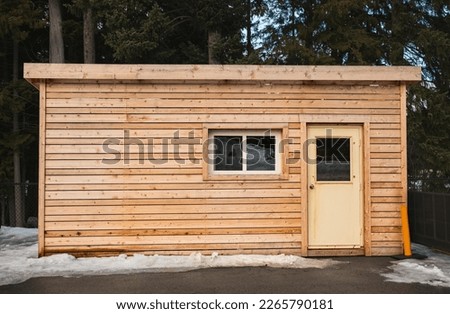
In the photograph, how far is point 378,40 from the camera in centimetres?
1531

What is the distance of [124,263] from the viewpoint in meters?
6.93

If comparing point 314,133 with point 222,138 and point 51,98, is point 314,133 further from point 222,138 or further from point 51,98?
point 51,98

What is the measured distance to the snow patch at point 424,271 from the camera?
6.00 metres

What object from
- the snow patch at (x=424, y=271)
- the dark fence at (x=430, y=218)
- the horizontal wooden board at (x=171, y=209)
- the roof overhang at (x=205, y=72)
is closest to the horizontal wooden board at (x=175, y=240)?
the horizontal wooden board at (x=171, y=209)

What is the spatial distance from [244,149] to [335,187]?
1.64m

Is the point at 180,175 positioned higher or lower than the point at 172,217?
higher

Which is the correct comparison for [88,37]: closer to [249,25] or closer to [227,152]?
[249,25]

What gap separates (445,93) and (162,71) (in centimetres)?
1117

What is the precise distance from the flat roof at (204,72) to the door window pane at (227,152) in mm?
1002

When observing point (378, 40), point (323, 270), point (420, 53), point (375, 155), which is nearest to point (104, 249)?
Answer: point (323, 270)

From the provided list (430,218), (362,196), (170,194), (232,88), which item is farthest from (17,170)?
(430,218)

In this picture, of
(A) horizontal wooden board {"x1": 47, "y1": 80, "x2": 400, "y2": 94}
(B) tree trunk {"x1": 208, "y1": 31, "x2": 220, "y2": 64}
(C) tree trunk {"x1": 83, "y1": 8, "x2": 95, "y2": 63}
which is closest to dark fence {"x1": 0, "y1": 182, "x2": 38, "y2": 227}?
(C) tree trunk {"x1": 83, "y1": 8, "x2": 95, "y2": 63}

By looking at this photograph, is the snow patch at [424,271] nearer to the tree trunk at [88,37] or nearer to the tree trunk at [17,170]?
the tree trunk at [17,170]

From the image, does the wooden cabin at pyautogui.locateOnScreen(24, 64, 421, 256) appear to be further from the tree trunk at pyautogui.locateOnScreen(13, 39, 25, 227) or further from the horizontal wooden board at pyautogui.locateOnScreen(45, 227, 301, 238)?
the tree trunk at pyautogui.locateOnScreen(13, 39, 25, 227)
